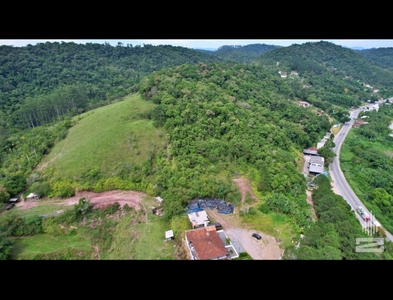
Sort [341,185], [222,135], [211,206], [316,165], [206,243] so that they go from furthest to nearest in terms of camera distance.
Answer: [222,135]
[316,165]
[341,185]
[211,206]
[206,243]

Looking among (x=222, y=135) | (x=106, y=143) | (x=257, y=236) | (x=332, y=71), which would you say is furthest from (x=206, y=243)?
(x=332, y=71)

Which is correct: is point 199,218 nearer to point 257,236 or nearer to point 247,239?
point 247,239

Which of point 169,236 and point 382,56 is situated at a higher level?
point 382,56

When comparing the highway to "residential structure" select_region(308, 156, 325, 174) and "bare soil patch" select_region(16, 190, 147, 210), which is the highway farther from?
"bare soil patch" select_region(16, 190, 147, 210)

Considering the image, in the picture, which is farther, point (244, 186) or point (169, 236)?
point (244, 186)

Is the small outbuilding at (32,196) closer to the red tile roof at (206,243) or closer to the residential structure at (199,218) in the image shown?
the residential structure at (199,218)

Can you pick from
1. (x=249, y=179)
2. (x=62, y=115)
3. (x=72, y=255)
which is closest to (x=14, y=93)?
(x=62, y=115)

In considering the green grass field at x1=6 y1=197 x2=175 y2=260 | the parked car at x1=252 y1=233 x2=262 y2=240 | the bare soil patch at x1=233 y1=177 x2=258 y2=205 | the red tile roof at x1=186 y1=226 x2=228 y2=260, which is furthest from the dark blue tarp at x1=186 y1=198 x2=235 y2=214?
the red tile roof at x1=186 y1=226 x2=228 y2=260
